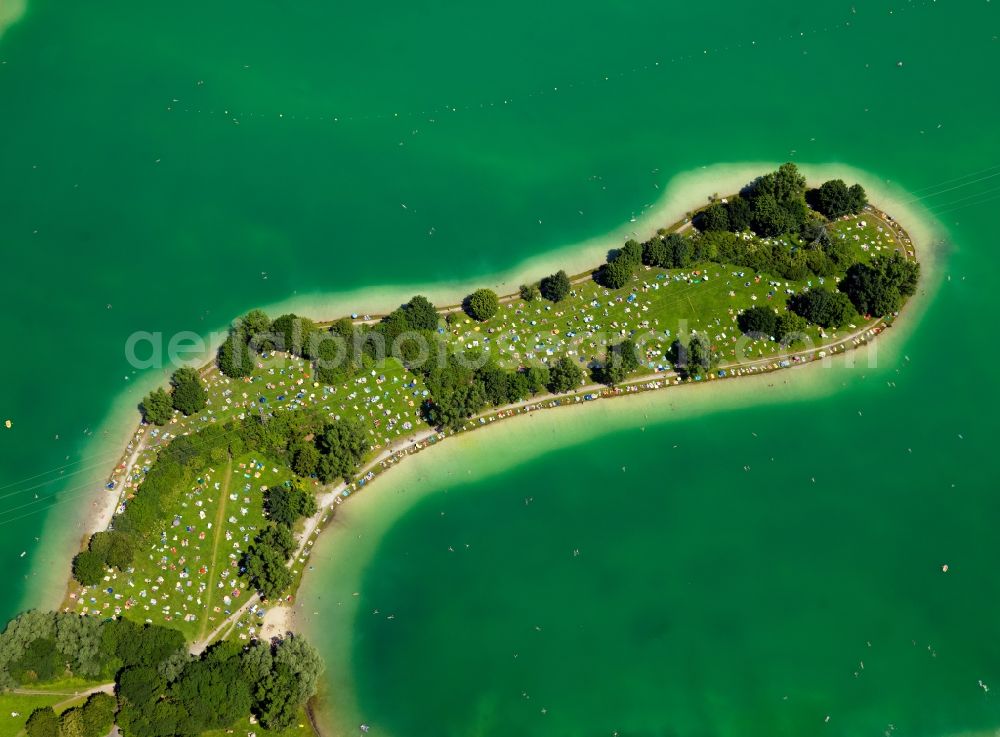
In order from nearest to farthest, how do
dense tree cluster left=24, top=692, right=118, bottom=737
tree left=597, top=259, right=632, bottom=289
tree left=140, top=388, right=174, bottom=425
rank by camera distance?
1. dense tree cluster left=24, top=692, right=118, bottom=737
2. tree left=140, top=388, right=174, bottom=425
3. tree left=597, top=259, right=632, bottom=289

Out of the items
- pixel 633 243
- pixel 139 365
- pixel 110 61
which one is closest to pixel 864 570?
pixel 633 243

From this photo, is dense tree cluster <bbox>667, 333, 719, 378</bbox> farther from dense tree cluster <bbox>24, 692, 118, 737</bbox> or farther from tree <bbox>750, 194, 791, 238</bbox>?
dense tree cluster <bbox>24, 692, 118, 737</bbox>

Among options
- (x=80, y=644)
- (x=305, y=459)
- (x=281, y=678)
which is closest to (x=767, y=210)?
(x=305, y=459)

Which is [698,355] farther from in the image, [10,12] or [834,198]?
[10,12]

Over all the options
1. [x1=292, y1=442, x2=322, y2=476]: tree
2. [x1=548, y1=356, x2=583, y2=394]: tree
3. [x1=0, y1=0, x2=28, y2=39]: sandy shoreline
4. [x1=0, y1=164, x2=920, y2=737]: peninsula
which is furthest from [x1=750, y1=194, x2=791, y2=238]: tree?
[x1=0, y1=0, x2=28, y2=39]: sandy shoreline

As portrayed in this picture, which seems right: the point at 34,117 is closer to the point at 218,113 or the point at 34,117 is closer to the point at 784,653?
the point at 218,113

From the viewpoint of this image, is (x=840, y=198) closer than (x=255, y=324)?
No
